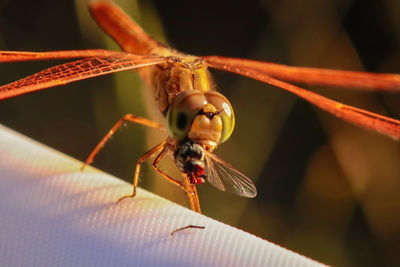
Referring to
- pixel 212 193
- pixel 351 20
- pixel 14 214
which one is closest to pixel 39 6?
pixel 212 193

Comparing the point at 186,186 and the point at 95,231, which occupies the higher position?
the point at 186,186

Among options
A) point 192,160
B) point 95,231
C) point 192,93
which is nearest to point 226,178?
point 192,160

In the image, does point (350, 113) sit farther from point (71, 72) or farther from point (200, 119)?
point (71, 72)

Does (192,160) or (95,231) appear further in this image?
(192,160)

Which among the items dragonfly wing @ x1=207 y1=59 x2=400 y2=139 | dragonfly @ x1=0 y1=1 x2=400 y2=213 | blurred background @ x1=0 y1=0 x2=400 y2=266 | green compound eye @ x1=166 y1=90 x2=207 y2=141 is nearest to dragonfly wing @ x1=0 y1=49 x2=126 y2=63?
dragonfly @ x1=0 y1=1 x2=400 y2=213

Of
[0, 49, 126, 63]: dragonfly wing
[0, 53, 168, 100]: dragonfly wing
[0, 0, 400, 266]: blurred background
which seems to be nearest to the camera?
[0, 53, 168, 100]: dragonfly wing

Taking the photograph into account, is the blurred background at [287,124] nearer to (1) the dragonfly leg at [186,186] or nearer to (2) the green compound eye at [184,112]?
(1) the dragonfly leg at [186,186]

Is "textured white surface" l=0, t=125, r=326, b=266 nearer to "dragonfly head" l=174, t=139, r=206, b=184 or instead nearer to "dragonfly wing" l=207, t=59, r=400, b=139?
"dragonfly head" l=174, t=139, r=206, b=184
